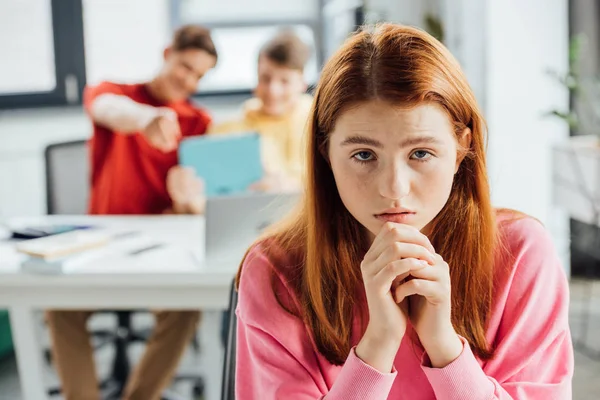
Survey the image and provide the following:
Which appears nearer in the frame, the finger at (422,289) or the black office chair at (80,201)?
the finger at (422,289)

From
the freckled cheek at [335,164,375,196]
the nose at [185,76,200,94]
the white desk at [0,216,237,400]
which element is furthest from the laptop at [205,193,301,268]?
the nose at [185,76,200,94]

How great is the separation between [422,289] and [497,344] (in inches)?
7.3

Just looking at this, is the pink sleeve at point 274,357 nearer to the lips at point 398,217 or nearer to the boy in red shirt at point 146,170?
the lips at point 398,217

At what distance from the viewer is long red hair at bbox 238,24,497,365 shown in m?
0.86

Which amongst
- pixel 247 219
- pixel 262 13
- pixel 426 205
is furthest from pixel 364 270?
pixel 262 13

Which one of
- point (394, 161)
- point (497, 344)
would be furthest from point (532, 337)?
point (394, 161)

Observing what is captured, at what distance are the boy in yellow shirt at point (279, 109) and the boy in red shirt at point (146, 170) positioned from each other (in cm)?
18

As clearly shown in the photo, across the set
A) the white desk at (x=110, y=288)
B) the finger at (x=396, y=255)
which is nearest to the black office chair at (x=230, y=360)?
the finger at (x=396, y=255)

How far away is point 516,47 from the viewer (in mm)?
3576

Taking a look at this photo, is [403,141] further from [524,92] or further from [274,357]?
[524,92]

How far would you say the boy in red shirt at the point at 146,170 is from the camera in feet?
7.58

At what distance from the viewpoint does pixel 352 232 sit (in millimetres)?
970

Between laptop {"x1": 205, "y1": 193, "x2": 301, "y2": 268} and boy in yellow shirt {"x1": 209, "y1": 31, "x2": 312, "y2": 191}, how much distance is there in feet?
2.18

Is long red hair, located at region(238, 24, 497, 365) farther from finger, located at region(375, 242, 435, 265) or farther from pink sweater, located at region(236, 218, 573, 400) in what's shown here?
finger, located at region(375, 242, 435, 265)
